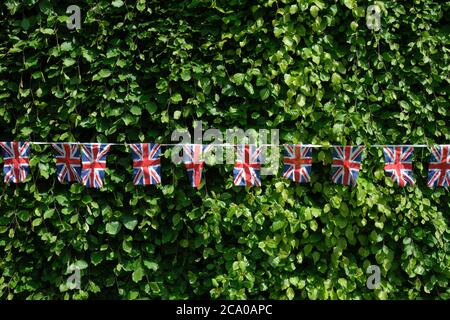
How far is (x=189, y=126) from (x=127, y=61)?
1.67 ft

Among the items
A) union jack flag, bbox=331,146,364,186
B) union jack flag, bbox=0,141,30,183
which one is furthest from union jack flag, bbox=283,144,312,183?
union jack flag, bbox=0,141,30,183

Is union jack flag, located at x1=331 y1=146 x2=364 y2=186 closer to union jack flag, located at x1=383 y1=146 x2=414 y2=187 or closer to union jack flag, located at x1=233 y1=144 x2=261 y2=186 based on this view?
union jack flag, located at x1=383 y1=146 x2=414 y2=187

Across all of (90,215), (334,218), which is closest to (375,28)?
(334,218)

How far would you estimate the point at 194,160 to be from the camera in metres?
2.52

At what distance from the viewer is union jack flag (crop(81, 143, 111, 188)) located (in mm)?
2506

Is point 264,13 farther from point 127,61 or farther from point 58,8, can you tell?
point 58,8

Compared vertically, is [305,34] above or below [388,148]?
above

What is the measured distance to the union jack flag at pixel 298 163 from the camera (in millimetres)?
2576

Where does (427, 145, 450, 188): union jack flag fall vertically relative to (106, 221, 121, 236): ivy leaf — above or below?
above

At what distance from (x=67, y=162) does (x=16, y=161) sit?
0.30m

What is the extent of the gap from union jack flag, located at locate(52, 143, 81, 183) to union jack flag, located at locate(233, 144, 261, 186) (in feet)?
2.99

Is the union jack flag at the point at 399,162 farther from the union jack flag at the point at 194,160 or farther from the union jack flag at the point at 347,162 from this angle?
the union jack flag at the point at 194,160

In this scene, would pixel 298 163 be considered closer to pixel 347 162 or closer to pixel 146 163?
pixel 347 162

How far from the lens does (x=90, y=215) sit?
259 centimetres
